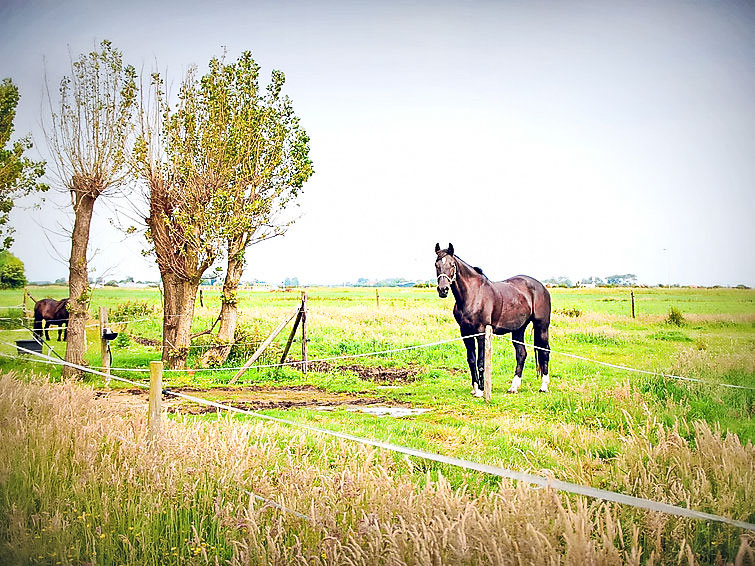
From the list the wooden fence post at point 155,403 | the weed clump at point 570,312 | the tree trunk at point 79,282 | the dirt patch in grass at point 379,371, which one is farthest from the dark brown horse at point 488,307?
the weed clump at point 570,312

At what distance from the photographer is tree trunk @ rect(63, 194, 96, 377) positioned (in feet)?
31.1

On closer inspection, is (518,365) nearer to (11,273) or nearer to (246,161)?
(246,161)

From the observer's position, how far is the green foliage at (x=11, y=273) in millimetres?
14891

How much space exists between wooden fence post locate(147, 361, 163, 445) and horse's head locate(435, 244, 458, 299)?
485 centimetres

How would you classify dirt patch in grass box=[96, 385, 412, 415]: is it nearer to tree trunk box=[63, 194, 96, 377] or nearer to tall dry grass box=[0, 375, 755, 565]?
tree trunk box=[63, 194, 96, 377]

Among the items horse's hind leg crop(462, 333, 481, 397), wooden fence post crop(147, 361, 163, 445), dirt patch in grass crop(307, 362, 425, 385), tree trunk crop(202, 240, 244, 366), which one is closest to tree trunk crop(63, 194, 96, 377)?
tree trunk crop(202, 240, 244, 366)

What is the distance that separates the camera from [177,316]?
10812mm

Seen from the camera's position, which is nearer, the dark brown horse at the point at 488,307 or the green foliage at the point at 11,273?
the dark brown horse at the point at 488,307

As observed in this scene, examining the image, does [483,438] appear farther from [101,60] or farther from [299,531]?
[101,60]

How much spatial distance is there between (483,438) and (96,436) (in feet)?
11.2

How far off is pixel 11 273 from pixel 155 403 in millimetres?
13495

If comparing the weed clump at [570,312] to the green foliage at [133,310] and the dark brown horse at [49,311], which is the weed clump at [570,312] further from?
the dark brown horse at [49,311]

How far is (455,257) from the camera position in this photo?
8.55 m

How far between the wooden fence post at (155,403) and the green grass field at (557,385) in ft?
5.56
